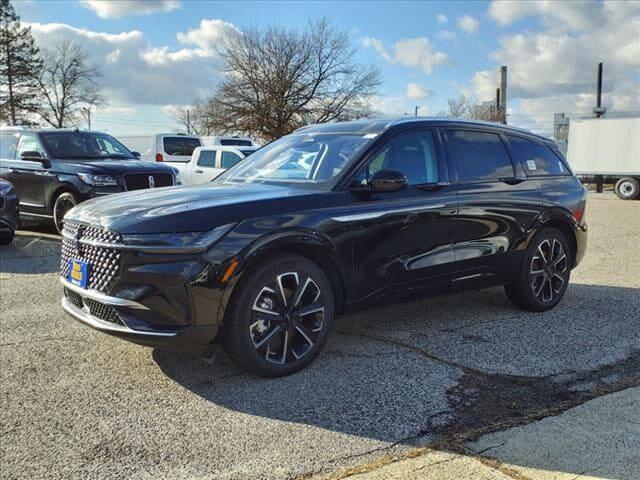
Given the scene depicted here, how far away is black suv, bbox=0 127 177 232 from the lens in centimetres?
978

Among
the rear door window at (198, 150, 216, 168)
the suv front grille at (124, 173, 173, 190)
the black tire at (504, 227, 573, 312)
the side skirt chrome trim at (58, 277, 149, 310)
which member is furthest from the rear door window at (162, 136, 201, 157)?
the side skirt chrome trim at (58, 277, 149, 310)

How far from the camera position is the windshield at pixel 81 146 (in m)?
10.6

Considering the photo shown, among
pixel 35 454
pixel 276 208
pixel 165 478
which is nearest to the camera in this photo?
pixel 165 478

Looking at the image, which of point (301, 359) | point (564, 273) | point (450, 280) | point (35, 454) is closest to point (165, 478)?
point (35, 454)

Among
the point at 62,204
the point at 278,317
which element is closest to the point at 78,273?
the point at 278,317

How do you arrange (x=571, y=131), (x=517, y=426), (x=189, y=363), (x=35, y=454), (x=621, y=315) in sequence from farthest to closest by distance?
(x=571, y=131), (x=621, y=315), (x=189, y=363), (x=517, y=426), (x=35, y=454)

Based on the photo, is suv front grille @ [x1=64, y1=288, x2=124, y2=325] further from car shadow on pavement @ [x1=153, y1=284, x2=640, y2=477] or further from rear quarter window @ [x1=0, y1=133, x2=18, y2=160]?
rear quarter window @ [x1=0, y1=133, x2=18, y2=160]

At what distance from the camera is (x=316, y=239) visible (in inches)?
160

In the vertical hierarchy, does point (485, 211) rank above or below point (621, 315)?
above

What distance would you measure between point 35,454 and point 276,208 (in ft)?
6.51

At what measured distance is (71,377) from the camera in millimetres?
4039

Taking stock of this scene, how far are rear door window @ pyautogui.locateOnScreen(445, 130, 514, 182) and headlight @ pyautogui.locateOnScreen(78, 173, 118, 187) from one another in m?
6.44

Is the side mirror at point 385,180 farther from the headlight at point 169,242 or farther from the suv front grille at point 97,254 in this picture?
the suv front grille at point 97,254

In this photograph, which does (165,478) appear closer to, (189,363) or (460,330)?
(189,363)
